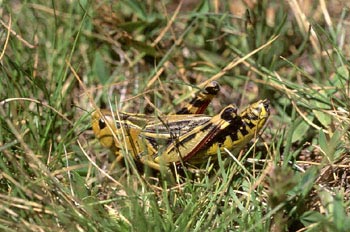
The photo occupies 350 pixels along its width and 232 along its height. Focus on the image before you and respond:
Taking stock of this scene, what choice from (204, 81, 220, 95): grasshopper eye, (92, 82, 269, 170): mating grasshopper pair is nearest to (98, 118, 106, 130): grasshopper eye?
(92, 82, 269, 170): mating grasshopper pair

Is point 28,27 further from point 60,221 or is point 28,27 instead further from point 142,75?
point 60,221

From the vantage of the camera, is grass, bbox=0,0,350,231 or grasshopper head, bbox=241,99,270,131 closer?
grass, bbox=0,0,350,231

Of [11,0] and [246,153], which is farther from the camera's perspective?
[11,0]

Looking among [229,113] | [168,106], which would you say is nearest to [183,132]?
[229,113]

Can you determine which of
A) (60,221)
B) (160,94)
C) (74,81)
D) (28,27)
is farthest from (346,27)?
(60,221)

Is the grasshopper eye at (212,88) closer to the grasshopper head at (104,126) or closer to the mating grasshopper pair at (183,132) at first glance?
the mating grasshopper pair at (183,132)

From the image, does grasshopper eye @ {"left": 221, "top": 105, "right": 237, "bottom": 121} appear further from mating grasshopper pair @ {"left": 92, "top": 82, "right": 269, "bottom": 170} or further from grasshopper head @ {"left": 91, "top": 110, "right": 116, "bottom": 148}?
grasshopper head @ {"left": 91, "top": 110, "right": 116, "bottom": 148}

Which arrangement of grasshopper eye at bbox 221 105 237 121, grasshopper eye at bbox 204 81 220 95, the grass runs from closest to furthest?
the grass < grasshopper eye at bbox 221 105 237 121 < grasshopper eye at bbox 204 81 220 95
